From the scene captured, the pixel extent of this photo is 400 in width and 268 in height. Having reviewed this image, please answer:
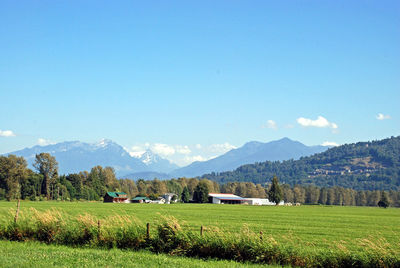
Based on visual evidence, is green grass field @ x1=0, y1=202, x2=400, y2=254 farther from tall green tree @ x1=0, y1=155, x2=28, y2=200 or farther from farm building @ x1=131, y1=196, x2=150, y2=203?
farm building @ x1=131, y1=196, x2=150, y2=203

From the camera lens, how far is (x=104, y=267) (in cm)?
1856

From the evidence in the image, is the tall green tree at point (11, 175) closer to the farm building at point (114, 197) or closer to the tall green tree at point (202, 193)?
the farm building at point (114, 197)

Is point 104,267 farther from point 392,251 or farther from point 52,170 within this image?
point 52,170

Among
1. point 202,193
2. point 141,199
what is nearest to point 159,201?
point 141,199

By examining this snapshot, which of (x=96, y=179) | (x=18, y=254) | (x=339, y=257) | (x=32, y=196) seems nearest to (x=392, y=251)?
(x=339, y=257)

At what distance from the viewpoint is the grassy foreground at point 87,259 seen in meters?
19.3

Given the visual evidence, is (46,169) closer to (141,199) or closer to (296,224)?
(141,199)

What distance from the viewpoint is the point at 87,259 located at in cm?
2045

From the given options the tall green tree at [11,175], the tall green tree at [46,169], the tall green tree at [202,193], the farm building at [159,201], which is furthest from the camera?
the tall green tree at [202,193]

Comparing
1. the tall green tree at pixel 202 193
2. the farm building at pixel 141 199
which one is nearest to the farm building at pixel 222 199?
the tall green tree at pixel 202 193

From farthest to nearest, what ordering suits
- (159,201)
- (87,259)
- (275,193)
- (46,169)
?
(159,201) < (275,193) < (46,169) < (87,259)

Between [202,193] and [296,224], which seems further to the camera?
[202,193]

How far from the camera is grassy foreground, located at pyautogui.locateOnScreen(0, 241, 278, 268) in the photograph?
19.3 meters

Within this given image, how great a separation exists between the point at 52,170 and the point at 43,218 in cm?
13210
